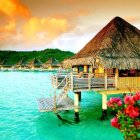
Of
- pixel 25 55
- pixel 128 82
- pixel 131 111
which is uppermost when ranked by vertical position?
pixel 25 55

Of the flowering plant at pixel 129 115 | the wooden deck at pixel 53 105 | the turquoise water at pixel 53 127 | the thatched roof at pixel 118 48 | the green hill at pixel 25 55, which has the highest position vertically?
the green hill at pixel 25 55

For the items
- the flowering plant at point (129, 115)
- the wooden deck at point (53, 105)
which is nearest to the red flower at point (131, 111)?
the flowering plant at point (129, 115)

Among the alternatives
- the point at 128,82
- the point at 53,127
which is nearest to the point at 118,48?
the point at 128,82

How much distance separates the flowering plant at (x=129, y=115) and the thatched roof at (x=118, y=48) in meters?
8.96

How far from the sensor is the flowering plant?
22.7 ft

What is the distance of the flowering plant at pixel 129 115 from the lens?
6911mm

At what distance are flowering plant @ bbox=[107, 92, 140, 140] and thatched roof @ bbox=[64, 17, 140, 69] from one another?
8955 mm

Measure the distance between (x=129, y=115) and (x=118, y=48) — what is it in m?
11.1

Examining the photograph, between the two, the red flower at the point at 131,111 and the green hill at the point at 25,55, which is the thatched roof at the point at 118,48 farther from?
the green hill at the point at 25,55

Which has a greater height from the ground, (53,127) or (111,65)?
(111,65)

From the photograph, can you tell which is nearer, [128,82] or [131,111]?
[131,111]

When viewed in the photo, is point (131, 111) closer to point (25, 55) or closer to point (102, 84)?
point (102, 84)

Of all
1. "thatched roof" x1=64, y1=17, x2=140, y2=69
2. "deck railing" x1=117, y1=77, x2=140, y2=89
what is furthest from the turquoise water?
"thatched roof" x1=64, y1=17, x2=140, y2=69

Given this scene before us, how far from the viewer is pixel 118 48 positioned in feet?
57.7
